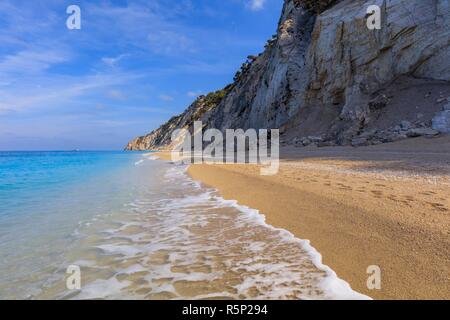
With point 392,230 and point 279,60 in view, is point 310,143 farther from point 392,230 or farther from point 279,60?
point 392,230

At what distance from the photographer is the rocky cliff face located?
16.5 m

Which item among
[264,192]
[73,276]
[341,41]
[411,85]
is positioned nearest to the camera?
[73,276]

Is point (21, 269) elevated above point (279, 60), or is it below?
below

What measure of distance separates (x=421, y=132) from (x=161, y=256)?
46.0 feet

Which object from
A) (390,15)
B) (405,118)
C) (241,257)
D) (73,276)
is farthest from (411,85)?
(73,276)

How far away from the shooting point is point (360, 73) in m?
20.7

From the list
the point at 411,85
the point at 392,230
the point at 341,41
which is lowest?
the point at 392,230

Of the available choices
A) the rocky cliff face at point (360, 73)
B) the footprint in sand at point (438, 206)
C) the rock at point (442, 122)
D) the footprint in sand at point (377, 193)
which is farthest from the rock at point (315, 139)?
the footprint in sand at point (438, 206)

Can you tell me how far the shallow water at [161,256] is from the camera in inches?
116

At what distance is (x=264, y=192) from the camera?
25.4ft

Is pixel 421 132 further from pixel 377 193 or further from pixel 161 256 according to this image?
pixel 161 256

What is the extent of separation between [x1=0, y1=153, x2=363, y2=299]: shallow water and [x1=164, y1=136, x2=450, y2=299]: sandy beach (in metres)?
0.35

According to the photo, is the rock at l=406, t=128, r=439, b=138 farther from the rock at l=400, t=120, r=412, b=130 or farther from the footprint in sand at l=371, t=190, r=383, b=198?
the footprint in sand at l=371, t=190, r=383, b=198

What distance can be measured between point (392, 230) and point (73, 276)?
3.94m
